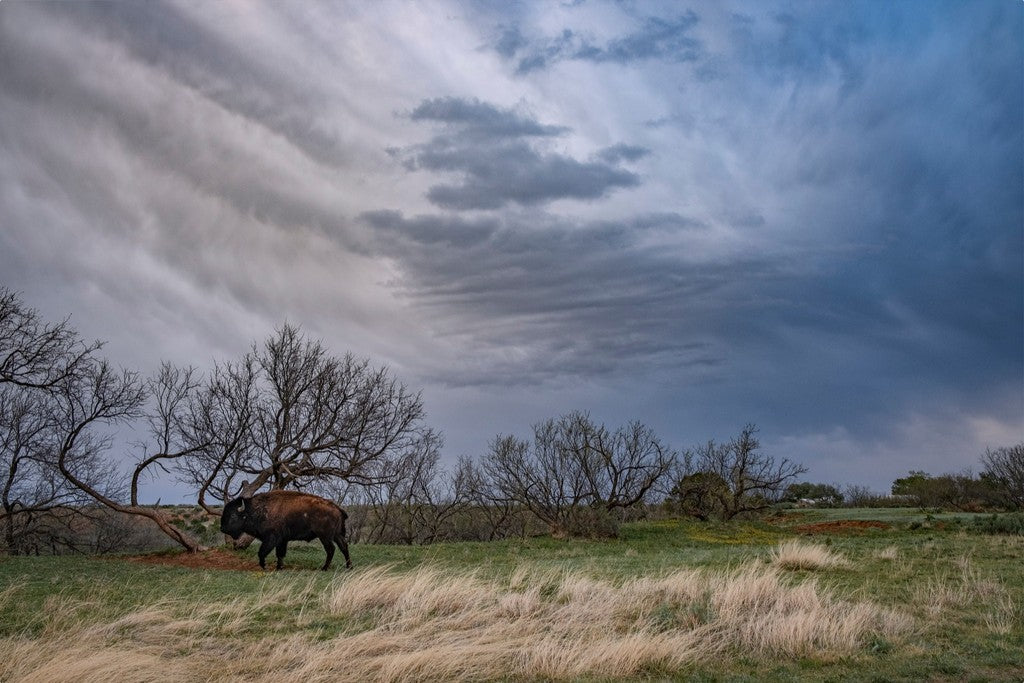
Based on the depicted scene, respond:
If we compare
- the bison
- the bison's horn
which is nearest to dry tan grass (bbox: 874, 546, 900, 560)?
the bison

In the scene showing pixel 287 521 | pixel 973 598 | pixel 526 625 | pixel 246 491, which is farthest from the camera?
pixel 246 491

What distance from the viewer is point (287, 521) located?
1836cm

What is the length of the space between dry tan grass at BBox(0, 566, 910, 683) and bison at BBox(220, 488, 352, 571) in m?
5.15

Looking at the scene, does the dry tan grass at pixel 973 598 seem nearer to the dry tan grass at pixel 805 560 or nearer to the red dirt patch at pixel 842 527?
the dry tan grass at pixel 805 560

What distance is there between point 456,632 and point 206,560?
13353mm

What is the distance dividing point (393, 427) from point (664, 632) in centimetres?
1671

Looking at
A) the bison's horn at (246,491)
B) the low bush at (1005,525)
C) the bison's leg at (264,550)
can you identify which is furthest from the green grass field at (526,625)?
the low bush at (1005,525)

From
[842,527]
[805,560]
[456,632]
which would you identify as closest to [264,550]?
[456,632]

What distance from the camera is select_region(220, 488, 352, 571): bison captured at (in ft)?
60.2

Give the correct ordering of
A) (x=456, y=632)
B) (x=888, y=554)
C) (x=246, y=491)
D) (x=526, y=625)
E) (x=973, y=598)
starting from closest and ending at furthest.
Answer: (x=456, y=632) → (x=526, y=625) → (x=973, y=598) → (x=888, y=554) → (x=246, y=491)

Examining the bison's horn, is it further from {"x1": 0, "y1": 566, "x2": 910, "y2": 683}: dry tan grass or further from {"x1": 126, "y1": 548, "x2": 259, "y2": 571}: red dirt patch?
{"x1": 0, "y1": 566, "x2": 910, "y2": 683}: dry tan grass

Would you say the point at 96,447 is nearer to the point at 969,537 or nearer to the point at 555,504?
the point at 555,504

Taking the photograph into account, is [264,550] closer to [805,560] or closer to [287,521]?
[287,521]

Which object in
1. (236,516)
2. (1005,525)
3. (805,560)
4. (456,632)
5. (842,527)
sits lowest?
(456,632)
